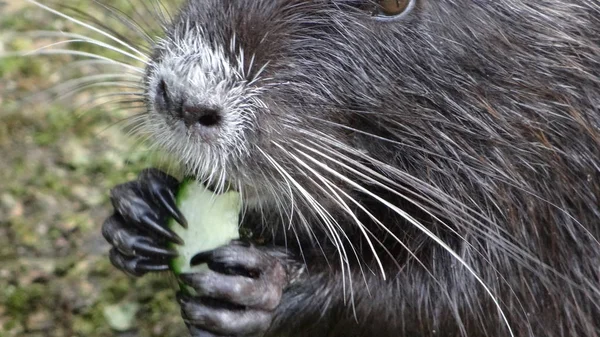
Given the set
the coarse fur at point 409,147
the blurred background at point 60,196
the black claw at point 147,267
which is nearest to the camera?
the coarse fur at point 409,147

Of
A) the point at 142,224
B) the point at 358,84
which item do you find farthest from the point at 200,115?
the point at 142,224

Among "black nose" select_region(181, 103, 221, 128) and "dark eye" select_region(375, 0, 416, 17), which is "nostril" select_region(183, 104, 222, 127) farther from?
"dark eye" select_region(375, 0, 416, 17)

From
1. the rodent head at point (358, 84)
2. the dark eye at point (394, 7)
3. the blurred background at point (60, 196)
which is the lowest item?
the blurred background at point (60, 196)

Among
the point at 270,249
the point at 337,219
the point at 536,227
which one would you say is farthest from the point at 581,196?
the point at 270,249

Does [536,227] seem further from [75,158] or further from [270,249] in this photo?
[75,158]

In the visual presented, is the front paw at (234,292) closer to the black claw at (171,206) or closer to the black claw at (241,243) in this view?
the black claw at (241,243)

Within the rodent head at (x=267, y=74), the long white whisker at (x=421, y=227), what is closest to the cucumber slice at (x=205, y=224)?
the rodent head at (x=267, y=74)

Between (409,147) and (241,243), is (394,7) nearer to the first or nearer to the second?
(409,147)
